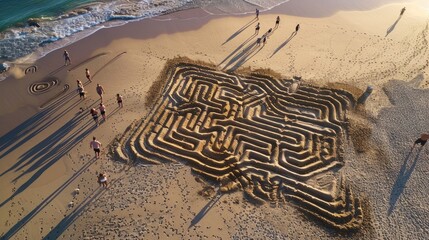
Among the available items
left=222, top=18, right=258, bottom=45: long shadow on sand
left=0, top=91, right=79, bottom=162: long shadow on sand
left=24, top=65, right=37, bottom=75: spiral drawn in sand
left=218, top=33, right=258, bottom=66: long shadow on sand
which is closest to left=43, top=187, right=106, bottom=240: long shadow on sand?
left=0, top=91, right=79, bottom=162: long shadow on sand

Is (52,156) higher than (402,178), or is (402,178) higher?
(52,156)

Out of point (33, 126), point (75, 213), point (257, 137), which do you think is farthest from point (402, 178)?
point (33, 126)

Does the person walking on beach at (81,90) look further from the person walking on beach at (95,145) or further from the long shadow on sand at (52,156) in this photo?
the person walking on beach at (95,145)

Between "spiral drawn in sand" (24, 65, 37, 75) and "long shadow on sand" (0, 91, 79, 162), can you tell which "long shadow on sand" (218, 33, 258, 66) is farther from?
"spiral drawn in sand" (24, 65, 37, 75)

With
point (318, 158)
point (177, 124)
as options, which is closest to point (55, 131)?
point (177, 124)

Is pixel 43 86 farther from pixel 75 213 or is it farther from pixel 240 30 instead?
pixel 240 30

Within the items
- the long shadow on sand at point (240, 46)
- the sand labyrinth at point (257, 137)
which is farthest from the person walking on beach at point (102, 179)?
the long shadow on sand at point (240, 46)

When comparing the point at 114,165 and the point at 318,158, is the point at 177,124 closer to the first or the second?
the point at 114,165
